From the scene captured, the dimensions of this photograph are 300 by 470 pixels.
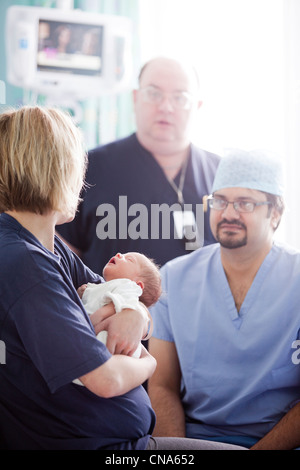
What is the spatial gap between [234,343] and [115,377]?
684mm

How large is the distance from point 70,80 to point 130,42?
0.28 metres

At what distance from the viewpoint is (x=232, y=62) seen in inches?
68.4

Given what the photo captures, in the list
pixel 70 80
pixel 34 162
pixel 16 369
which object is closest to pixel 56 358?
pixel 16 369

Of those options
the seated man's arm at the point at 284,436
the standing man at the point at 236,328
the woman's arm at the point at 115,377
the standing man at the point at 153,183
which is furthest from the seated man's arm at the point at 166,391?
the woman's arm at the point at 115,377

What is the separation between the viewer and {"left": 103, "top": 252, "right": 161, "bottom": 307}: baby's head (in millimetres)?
1007

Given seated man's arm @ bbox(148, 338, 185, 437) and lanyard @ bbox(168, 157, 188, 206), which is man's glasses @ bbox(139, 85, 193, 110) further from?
seated man's arm @ bbox(148, 338, 185, 437)

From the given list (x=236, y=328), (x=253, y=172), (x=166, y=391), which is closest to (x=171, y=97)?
(x=253, y=172)

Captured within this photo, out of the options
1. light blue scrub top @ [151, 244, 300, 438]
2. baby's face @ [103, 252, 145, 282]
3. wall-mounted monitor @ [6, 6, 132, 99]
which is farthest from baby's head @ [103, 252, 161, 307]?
wall-mounted monitor @ [6, 6, 132, 99]

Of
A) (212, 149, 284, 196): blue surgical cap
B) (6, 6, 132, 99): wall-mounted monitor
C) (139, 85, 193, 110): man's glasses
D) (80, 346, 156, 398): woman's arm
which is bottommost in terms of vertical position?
(80, 346, 156, 398): woman's arm

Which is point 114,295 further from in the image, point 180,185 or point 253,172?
point 180,185

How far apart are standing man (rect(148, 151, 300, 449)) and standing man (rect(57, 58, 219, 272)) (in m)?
0.20

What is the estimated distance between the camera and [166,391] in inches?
55.6

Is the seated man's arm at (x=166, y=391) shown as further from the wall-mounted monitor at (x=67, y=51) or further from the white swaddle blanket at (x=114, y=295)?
the wall-mounted monitor at (x=67, y=51)

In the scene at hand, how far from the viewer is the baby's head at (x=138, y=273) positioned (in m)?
1.01
